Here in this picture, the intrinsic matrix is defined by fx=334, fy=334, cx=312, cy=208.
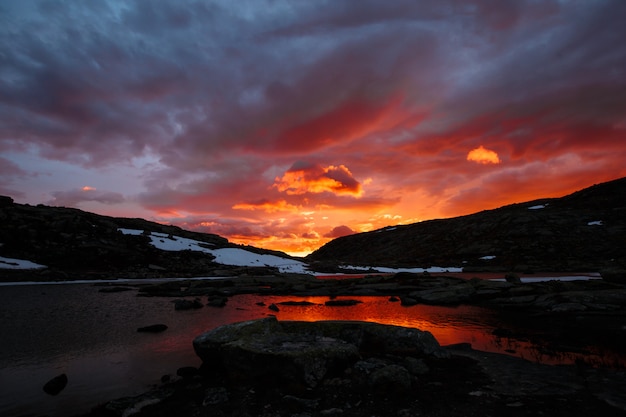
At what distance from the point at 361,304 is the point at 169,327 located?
A: 20.1 m

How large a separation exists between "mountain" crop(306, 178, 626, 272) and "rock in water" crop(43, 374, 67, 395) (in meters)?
90.3

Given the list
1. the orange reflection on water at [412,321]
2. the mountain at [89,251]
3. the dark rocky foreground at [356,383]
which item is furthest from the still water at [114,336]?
the mountain at [89,251]

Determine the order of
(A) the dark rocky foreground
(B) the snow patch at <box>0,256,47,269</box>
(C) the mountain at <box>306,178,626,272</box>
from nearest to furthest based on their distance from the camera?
1. (A) the dark rocky foreground
2. (B) the snow patch at <box>0,256,47,269</box>
3. (C) the mountain at <box>306,178,626,272</box>

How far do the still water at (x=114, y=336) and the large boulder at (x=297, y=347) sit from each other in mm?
2669

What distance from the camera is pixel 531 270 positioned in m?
80.4

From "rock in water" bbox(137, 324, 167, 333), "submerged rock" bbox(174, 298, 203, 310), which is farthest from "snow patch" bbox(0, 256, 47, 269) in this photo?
"rock in water" bbox(137, 324, 167, 333)

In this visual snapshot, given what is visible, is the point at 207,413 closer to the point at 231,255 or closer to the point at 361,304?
the point at 361,304

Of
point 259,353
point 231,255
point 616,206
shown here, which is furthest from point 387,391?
point 616,206

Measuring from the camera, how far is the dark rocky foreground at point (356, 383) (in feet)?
32.6

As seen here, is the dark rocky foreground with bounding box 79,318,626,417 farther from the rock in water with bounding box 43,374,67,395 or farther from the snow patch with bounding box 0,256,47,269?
the snow patch with bounding box 0,256,47,269

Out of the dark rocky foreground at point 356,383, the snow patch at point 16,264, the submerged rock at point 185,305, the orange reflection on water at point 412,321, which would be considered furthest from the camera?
the snow patch at point 16,264

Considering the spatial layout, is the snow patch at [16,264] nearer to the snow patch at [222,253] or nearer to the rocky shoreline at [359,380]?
the snow patch at [222,253]

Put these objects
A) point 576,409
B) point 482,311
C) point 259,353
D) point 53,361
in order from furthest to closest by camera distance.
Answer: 1. point 482,311
2. point 53,361
3. point 259,353
4. point 576,409

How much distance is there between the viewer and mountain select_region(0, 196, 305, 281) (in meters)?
60.8
